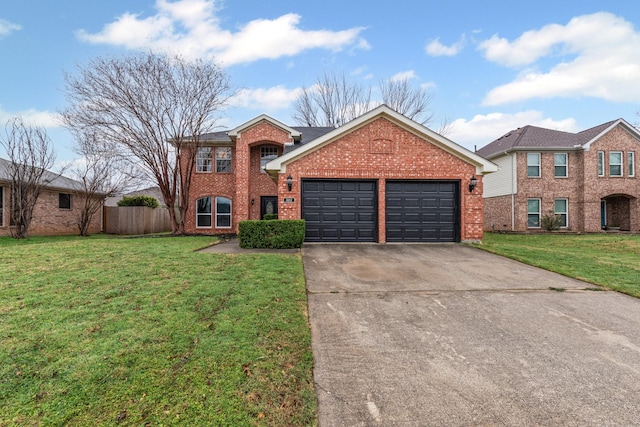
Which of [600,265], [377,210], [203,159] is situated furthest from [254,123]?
[600,265]

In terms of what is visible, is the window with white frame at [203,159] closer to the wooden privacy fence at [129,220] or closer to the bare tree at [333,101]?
the wooden privacy fence at [129,220]

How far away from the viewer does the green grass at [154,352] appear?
6.33ft

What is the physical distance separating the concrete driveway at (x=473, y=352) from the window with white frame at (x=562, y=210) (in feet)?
49.3

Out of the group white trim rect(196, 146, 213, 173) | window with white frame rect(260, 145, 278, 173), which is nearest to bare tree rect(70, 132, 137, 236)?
white trim rect(196, 146, 213, 173)

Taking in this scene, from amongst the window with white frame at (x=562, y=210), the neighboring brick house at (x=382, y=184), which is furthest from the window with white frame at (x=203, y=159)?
the window with white frame at (x=562, y=210)

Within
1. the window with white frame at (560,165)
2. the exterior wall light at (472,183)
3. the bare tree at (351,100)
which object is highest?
the bare tree at (351,100)

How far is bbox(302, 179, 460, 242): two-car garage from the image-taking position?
10828 mm

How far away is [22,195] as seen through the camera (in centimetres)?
1385

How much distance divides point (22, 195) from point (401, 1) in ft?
64.5

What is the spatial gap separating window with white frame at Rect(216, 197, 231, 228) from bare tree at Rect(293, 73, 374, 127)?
13.6 meters

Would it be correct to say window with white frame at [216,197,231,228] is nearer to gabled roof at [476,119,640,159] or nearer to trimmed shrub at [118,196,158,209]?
trimmed shrub at [118,196,158,209]

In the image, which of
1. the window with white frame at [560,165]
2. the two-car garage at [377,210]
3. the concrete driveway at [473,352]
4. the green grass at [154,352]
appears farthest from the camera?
the window with white frame at [560,165]

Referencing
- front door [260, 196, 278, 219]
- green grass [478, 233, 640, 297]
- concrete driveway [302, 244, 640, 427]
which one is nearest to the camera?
concrete driveway [302, 244, 640, 427]

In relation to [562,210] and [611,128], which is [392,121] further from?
[611,128]
